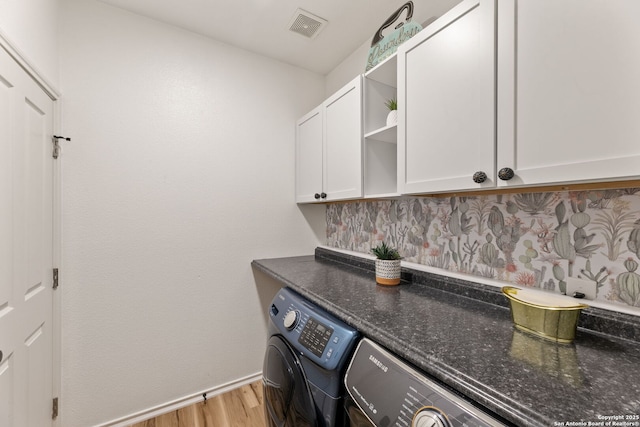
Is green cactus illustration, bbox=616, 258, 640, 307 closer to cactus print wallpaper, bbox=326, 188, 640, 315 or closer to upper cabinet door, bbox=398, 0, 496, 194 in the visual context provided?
cactus print wallpaper, bbox=326, 188, 640, 315

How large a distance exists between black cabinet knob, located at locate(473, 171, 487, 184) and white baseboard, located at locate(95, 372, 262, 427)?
207 cm

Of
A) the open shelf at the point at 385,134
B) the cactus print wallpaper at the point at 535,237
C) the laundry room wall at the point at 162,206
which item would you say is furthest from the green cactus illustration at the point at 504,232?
the laundry room wall at the point at 162,206

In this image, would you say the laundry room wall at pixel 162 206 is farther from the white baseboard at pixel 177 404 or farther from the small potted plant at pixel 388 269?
the small potted plant at pixel 388 269

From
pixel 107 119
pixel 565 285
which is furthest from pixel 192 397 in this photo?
pixel 565 285

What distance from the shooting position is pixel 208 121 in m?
1.89

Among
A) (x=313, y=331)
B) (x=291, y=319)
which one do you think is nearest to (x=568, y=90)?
(x=313, y=331)

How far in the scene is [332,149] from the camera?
5.76 feet

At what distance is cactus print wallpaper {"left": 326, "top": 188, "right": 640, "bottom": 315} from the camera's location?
0.86 m

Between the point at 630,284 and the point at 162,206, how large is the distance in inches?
89.4

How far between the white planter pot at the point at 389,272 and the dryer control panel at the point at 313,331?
1.36ft

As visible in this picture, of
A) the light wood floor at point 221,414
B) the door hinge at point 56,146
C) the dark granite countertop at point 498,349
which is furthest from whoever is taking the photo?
the light wood floor at point 221,414

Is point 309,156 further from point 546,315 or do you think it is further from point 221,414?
point 221,414

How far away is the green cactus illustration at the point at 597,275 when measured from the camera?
892 mm

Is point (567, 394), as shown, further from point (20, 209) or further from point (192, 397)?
point (192, 397)
